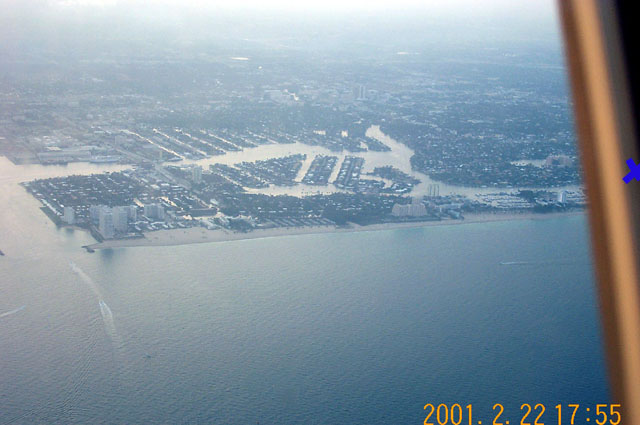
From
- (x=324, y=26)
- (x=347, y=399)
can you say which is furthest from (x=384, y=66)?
(x=347, y=399)

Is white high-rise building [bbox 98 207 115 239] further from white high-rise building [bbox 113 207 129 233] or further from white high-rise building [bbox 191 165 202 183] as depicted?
white high-rise building [bbox 191 165 202 183]

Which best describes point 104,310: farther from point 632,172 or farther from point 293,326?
point 632,172

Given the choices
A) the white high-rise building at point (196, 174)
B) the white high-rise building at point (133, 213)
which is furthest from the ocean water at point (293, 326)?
the white high-rise building at point (196, 174)

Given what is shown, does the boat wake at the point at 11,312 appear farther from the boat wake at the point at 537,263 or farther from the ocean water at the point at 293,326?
the boat wake at the point at 537,263

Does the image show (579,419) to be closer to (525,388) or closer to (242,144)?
(525,388)

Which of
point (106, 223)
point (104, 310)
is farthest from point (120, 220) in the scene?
point (104, 310)

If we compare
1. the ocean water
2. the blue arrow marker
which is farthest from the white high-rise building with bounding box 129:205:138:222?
the blue arrow marker
